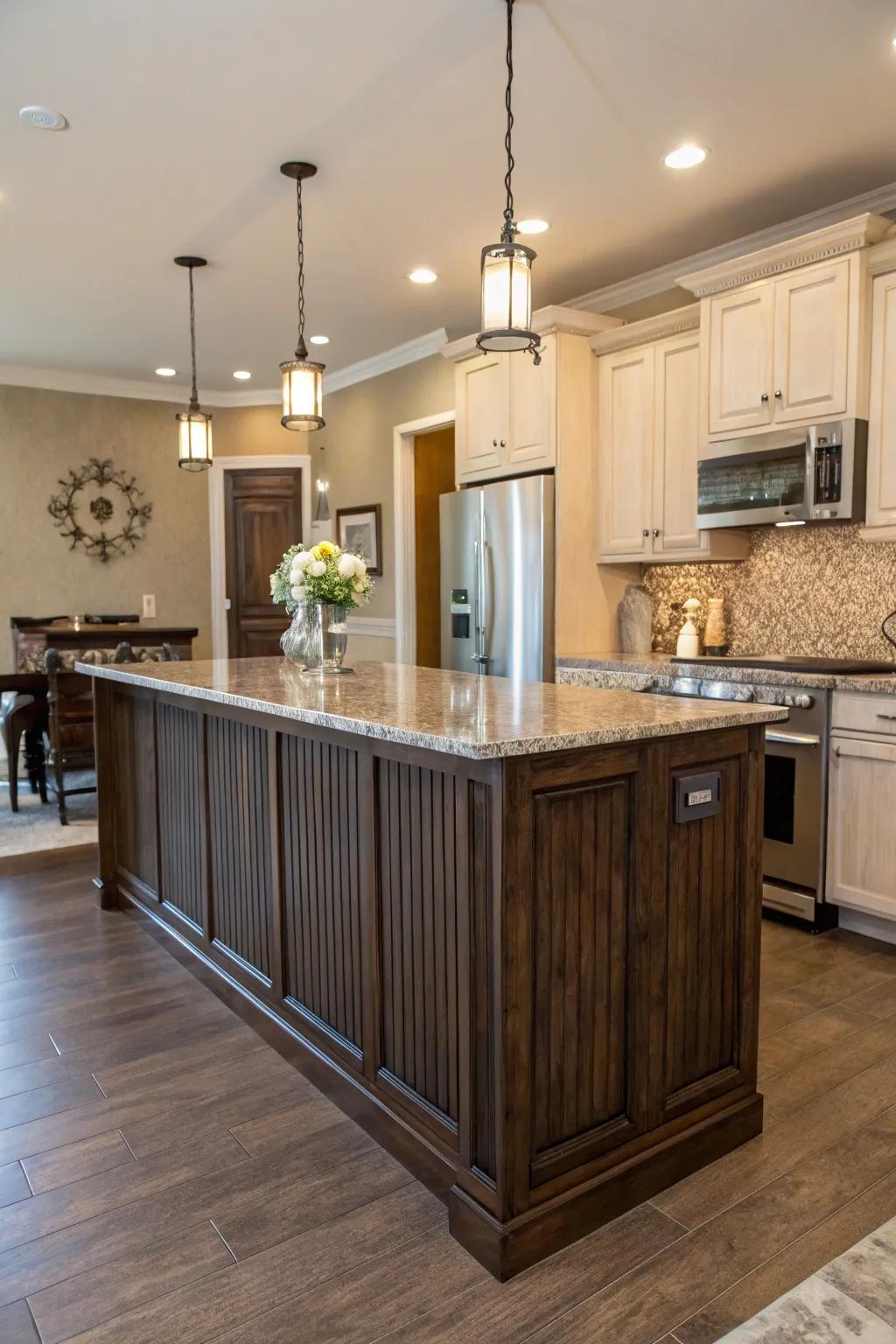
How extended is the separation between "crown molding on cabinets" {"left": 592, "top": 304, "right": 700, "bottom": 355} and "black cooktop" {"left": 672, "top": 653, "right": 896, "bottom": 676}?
151cm

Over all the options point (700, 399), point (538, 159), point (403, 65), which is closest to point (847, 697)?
point (700, 399)

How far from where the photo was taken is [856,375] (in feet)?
10.7

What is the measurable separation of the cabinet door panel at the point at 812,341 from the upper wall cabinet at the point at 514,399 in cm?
111

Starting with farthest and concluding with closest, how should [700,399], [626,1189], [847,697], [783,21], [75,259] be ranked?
[75,259] < [700,399] < [847,697] < [783,21] < [626,1189]

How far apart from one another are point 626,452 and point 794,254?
1194 millimetres

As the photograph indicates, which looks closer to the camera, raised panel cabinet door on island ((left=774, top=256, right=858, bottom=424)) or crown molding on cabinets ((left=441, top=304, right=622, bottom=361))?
raised panel cabinet door on island ((left=774, top=256, right=858, bottom=424))

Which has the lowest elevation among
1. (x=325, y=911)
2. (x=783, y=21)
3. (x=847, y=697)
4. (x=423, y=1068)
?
(x=423, y=1068)

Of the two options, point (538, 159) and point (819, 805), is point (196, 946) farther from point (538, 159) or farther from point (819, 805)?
point (538, 159)

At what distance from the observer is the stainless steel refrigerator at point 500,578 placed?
4.38 m

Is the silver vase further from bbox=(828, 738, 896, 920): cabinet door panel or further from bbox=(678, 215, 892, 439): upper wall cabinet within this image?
bbox=(678, 215, 892, 439): upper wall cabinet

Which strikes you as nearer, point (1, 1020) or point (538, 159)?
point (1, 1020)

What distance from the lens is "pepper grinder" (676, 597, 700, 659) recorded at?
13.9 ft


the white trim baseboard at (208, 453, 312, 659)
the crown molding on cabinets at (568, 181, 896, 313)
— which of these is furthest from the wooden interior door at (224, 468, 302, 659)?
the crown molding on cabinets at (568, 181, 896, 313)

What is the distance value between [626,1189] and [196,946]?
1.58 meters
